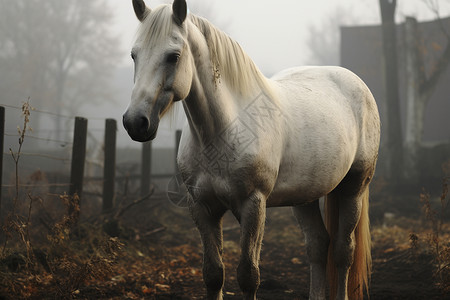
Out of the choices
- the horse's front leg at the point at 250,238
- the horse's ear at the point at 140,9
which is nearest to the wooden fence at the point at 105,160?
the horse's ear at the point at 140,9

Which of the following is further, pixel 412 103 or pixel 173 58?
pixel 412 103

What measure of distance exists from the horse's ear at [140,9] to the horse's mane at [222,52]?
0.36 ft

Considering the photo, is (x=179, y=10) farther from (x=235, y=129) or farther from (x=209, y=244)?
(x=209, y=244)

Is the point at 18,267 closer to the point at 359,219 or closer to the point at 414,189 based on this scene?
the point at 359,219

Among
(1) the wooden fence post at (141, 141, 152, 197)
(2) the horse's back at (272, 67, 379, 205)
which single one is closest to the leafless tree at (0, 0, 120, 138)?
(1) the wooden fence post at (141, 141, 152, 197)

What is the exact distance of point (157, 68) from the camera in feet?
7.00

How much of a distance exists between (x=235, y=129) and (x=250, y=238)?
0.70m

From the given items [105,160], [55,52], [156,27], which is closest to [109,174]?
[105,160]

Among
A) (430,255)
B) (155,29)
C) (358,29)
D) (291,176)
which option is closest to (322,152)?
(291,176)

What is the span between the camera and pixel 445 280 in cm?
364

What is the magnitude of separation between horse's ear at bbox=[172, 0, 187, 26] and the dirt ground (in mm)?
1913

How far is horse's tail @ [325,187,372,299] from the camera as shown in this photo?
3.60m

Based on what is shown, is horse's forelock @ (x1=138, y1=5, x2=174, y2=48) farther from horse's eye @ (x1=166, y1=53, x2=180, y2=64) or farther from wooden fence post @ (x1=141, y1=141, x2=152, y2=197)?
wooden fence post @ (x1=141, y1=141, x2=152, y2=197)

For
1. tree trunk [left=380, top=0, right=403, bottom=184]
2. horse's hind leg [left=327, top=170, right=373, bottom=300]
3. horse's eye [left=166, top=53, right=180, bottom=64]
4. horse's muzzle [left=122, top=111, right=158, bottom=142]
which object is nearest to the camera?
horse's muzzle [left=122, top=111, right=158, bottom=142]
